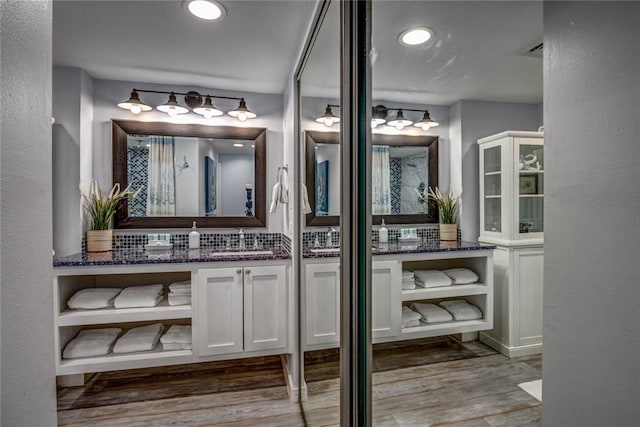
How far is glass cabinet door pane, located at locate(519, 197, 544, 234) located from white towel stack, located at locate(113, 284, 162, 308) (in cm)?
235

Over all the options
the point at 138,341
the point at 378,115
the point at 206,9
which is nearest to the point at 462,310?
the point at 378,115

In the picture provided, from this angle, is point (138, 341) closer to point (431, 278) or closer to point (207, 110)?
point (207, 110)

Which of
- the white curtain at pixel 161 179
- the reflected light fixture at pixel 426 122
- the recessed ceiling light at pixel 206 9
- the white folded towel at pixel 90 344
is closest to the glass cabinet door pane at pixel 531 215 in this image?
the reflected light fixture at pixel 426 122

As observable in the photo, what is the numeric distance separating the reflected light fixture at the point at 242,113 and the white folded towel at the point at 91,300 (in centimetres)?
163

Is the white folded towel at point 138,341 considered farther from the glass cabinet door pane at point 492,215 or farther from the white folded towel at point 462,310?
the glass cabinet door pane at point 492,215

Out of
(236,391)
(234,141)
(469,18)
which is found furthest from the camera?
(234,141)

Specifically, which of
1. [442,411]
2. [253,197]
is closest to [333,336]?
[442,411]

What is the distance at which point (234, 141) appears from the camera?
114 inches

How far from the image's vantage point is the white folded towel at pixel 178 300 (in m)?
2.26

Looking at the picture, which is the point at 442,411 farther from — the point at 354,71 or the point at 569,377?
the point at 354,71

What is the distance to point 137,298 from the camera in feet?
7.25

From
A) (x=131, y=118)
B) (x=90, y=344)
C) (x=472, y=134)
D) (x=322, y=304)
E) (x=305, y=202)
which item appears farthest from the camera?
(x=131, y=118)

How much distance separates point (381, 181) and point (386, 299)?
33 cm

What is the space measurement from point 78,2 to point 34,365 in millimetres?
1880
